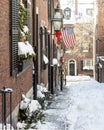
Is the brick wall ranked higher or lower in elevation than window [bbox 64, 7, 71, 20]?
lower

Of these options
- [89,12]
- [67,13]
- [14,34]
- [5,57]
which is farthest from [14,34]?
[89,12]

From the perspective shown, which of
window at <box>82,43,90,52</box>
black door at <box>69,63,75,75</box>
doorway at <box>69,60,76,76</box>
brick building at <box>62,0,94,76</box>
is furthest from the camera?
doorway at <box>69,60,76,76</box>

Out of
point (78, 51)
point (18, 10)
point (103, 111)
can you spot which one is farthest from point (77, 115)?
point (78, 51)

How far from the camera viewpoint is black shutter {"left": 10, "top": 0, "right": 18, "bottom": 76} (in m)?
9.63

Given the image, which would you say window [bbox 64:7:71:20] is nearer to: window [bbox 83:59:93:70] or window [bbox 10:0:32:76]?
window [bbox 83:59:93:70]

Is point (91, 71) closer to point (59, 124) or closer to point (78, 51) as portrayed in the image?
point (78, 51)

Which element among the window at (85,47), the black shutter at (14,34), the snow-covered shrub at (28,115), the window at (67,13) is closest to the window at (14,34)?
the black shutter at (14,34)

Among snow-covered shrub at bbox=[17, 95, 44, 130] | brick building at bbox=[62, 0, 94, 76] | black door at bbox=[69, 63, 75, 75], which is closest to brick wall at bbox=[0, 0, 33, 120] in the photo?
snow-covered shrub at bbox=[17, 95, 44, 130]

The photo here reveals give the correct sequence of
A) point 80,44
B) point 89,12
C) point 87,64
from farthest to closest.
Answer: point 89,12
point 87,64
point 80,44

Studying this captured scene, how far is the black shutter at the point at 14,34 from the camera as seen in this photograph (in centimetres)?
963

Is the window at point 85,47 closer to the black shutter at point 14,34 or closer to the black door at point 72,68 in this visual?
the black door at point 72,68

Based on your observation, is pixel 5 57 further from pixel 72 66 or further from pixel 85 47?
pixel 72 66

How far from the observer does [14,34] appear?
991cm

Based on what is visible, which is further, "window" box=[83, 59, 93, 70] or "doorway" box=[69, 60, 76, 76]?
"window" box=[83, 59, 93, 70]
